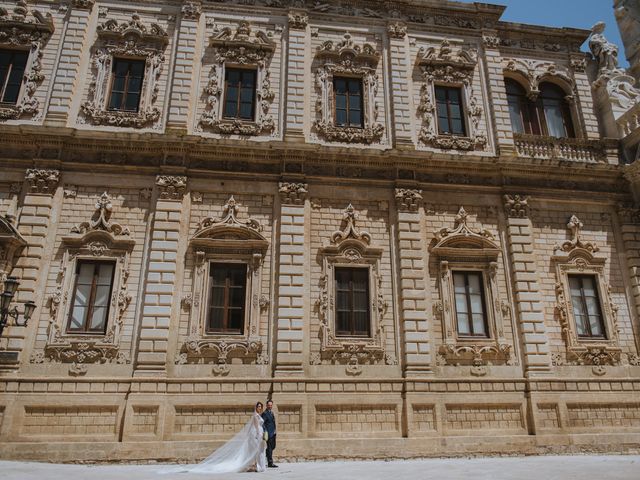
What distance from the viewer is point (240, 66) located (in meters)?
15.1

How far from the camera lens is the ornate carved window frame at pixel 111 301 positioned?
464 inches

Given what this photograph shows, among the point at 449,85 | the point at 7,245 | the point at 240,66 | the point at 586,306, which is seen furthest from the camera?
the point at 449,85

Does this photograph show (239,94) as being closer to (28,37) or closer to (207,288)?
(207,288)

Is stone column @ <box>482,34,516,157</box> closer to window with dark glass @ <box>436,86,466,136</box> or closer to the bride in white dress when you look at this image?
window with dark glass @ <box>436,86,466,136</box>

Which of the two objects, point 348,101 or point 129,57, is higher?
point 129,57

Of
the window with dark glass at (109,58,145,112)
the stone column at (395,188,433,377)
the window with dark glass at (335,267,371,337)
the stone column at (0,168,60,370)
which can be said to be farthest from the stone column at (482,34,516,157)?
the stone column at (0,168,60,370)

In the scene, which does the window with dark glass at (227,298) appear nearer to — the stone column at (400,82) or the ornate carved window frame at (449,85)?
the stone column at (400,82)

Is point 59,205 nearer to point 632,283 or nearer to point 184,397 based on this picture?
point 184,397

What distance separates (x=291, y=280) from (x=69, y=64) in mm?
9031

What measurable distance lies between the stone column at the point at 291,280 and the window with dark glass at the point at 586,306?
Answer: 780cm

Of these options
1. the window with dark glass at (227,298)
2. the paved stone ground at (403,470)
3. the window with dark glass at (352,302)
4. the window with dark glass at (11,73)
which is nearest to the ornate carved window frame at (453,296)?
the window with dark glass at (352,302)

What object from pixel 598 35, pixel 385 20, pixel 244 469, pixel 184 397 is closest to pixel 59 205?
pixel 184 397

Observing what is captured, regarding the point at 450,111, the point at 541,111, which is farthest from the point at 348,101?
the point at 541,111

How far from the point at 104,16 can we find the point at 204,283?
9.06 meters
